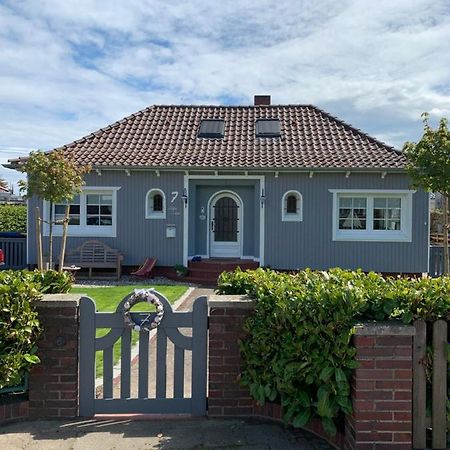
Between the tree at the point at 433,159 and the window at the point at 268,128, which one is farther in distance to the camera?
the window at the point at 268,128

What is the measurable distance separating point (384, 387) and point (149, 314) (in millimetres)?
1986

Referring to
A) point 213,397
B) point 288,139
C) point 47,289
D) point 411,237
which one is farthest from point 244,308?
point 288,139

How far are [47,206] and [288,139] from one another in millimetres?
8246

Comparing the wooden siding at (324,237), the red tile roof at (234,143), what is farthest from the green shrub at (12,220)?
the wooden siding at (324,237)

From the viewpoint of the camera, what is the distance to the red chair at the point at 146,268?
45.7 feet

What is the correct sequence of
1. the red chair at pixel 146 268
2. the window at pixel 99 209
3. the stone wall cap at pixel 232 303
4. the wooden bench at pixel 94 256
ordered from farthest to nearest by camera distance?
the window at pixel 99 209 < the wooden bench at pixel 94 256 < the red chair at pixel 146 268 < the stone wall cap at pixel 232 303

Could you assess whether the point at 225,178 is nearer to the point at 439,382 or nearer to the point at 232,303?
the point at 232,303

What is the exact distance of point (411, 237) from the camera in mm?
14086

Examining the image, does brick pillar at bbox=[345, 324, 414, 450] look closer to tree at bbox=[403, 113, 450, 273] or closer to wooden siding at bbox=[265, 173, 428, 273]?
tree at bbox=[403, 113, 450, 273]

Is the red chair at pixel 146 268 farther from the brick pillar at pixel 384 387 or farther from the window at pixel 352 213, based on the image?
the brick pillar at pixel 384 387

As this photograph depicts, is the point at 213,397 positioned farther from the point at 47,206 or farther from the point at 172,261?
the point at 47,206

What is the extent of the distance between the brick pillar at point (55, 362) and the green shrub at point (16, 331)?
0.11 meters

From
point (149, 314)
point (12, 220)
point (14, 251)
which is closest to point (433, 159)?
point (149, 314)

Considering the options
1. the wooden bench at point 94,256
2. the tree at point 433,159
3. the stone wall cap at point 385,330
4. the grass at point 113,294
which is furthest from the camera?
the wooden bench at point 94,256
